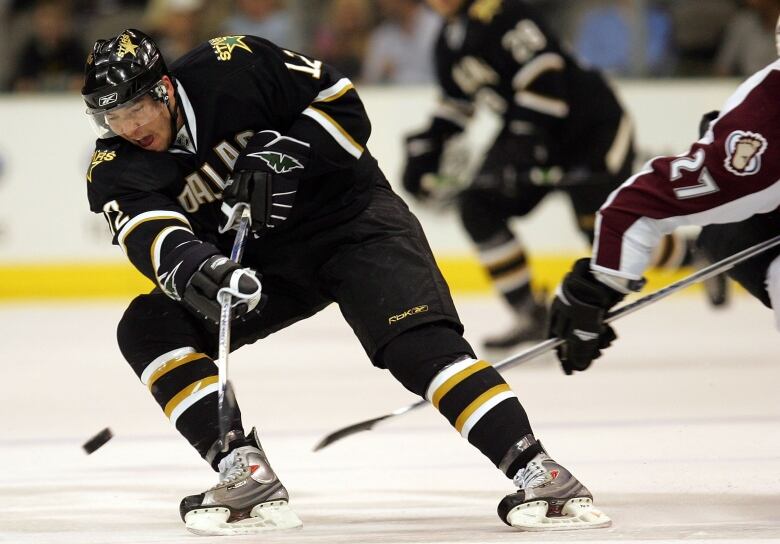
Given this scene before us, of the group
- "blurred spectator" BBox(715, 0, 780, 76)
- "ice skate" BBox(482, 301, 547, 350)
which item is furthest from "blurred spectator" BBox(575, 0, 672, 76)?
"ice skate" BBox(482, 301, 547, 350)

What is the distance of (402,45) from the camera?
755cm

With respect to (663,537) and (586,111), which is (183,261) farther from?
(586,111)

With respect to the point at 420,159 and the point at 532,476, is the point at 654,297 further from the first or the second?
the point at 420,159

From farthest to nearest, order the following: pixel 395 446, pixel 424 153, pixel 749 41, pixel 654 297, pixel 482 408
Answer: pixel 749 41 < pixel 424 153 < pixel 395 446 < pixel 654 297 < pixel 482 408

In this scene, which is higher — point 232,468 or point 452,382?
point 452,382

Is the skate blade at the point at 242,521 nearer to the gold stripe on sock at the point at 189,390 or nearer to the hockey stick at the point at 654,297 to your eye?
the gold stripe on sock at the point at 189,390

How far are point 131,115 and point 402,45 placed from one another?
5.05 metres

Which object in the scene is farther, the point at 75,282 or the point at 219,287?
the point at 75,282

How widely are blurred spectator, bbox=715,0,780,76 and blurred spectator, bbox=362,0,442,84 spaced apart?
1.46 metres

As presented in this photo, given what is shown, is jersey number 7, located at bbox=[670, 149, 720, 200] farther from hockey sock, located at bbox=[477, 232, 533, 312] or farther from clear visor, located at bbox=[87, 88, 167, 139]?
hockey sock, located at bbox=[477, 232, 533, 312]

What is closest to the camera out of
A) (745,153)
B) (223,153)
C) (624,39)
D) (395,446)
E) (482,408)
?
(745,153)

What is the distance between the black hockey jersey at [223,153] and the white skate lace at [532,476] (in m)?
0.63

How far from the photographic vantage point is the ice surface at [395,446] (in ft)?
8.60

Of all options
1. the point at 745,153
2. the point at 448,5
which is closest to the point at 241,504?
the point at 745,153
